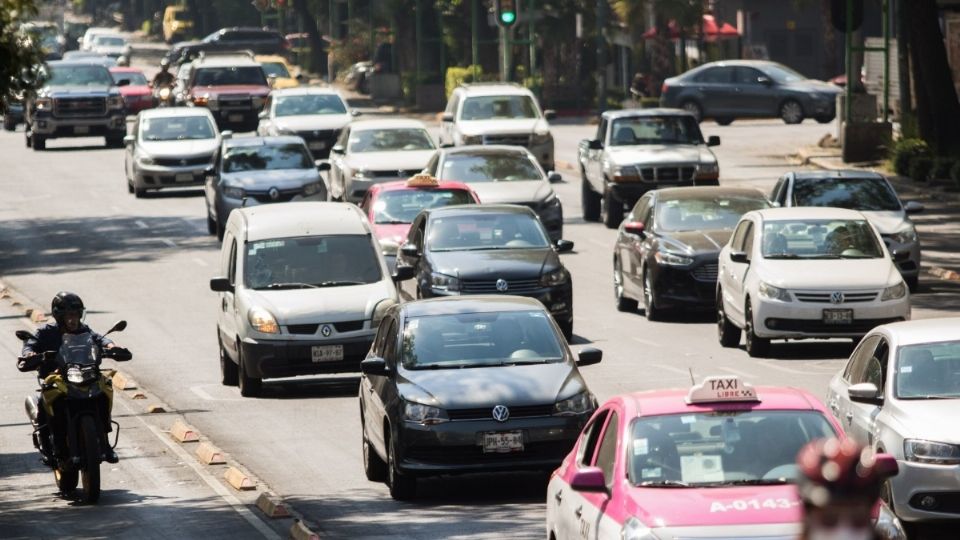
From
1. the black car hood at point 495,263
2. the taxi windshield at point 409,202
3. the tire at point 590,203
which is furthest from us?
the tire at point 590,203

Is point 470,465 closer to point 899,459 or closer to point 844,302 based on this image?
point 899,459

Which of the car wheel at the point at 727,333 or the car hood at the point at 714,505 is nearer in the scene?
the car hood at the point at 714,505

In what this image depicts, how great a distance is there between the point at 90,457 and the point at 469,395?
283 cm

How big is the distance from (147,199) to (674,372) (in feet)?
87.4

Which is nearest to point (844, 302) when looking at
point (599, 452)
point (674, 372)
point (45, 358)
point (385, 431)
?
point (674, 372)

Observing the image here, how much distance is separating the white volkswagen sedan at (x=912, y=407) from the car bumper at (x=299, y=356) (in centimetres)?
758

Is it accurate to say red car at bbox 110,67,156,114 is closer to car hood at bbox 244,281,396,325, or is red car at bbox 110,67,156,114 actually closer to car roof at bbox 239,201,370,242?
car roof at bbox 239,201,370,242

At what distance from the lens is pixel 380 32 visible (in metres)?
89.4

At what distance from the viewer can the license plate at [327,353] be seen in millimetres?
21359

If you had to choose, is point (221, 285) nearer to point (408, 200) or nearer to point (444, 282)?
point (444, 282)

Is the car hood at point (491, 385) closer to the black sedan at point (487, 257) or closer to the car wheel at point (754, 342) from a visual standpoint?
the car wheel at point (754, 342)

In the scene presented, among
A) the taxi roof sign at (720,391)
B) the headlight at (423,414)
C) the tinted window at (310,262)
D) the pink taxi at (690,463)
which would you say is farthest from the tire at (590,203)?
the taxi roof sign at (720,391)

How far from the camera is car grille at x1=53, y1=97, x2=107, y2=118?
2180 inches

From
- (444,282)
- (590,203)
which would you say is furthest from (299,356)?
(590,203)
